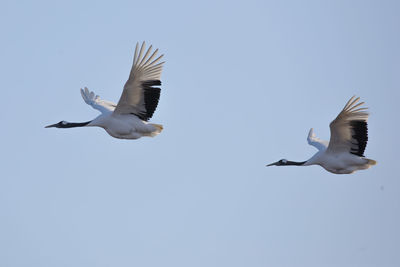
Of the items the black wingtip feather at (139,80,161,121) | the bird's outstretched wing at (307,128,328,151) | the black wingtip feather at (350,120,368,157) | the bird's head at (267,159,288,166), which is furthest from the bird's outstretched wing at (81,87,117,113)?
the black wingtip feather at (350,120,368,157)

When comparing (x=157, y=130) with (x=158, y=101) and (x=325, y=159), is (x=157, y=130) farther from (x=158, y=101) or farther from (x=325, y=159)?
(x=325, y=159)

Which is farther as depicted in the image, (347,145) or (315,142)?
(315,142)

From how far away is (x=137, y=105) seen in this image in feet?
101

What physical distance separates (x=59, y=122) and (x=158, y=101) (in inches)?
164

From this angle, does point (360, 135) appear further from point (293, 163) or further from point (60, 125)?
point (60, 125)

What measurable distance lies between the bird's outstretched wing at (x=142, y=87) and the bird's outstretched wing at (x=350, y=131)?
519cm

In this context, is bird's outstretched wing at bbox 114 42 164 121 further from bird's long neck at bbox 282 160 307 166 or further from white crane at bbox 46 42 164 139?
bird's long neck at bbox 282 160 307 166

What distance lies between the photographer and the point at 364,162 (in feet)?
102

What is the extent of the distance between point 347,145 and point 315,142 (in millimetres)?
2808

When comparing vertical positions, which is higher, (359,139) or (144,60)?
(144,60)

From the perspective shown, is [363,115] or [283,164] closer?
[363,115]

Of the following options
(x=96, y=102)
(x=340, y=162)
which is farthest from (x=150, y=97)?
(x=340, y=162)

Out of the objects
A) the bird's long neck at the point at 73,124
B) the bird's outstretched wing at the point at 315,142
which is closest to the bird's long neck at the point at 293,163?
the bird's outstretched wing at the point at 315,142

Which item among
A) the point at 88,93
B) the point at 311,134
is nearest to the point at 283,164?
the point at 311,134
